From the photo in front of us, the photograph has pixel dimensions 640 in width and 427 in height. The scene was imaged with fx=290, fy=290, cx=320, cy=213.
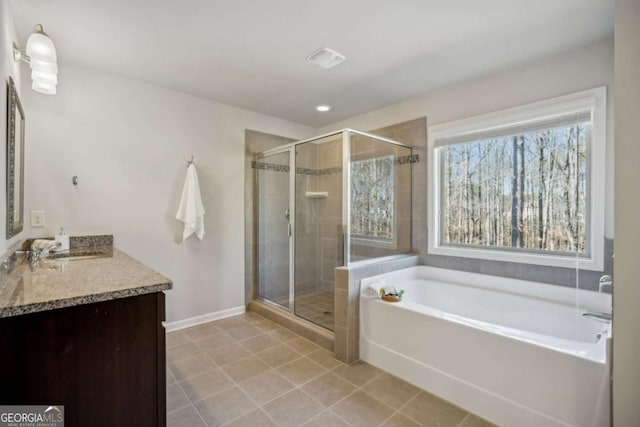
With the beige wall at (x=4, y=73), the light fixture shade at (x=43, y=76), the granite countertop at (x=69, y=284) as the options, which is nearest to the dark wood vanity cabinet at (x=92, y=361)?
the granite countertop at (x=69, y=284)

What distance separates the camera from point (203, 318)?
3.09 metres

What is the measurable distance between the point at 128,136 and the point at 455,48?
2.82 metres

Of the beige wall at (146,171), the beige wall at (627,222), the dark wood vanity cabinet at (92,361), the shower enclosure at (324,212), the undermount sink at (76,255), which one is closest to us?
the dark wood vanity cabinet at (92,361)

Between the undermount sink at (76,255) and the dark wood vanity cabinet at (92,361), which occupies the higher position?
the undermount sink at (76,255)

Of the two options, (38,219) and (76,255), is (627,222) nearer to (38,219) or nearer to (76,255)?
(76,255)

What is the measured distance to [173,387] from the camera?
198 cm

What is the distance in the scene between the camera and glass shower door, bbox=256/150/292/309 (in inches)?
133

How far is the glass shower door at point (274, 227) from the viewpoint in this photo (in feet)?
11.0

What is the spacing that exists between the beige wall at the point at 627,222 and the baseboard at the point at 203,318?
3073mm

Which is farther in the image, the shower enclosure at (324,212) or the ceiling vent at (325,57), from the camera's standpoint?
the shower enclosure at (324,212)

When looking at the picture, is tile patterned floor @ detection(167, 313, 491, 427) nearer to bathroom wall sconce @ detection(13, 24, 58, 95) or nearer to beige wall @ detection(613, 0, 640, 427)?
beige wall @ detection(613, 0, 640, 427)

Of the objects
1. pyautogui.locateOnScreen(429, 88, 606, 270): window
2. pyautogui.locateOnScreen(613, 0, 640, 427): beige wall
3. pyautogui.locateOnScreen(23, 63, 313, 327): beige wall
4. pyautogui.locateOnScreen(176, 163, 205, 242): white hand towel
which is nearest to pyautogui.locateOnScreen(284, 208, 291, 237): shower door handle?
pyautogui.locateOnScreen(23, 63, 313, 327): beige wall

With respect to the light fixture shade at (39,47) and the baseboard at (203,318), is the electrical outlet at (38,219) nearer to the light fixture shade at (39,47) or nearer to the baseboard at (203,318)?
the light fixture shade at (39,47)

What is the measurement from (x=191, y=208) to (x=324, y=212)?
1.38 meters
